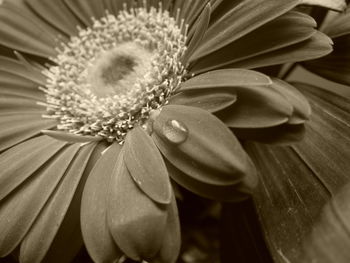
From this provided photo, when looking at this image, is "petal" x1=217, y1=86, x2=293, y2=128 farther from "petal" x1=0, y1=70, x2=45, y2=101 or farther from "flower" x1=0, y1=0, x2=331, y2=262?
"petal" x1=0, y1=70, x2=45, y2=101

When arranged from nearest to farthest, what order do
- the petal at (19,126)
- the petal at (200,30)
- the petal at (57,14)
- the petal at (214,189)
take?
the petal at (214,189) < the petal at (200,30) < the petal at (19,126) < the petal at (57,14)

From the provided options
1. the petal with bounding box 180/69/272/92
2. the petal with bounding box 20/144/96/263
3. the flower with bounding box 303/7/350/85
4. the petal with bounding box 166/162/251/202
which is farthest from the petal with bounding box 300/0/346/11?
the petal with bounding box 20/144/96/263

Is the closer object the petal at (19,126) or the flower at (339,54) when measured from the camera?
the flower at (339,54)

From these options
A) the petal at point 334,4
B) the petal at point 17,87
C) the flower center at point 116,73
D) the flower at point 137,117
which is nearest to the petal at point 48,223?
the flower at point 137,117

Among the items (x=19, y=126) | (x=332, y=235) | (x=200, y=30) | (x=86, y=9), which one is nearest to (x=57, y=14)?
(x=86, y=9)

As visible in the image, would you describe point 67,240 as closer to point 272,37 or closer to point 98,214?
point 98,214

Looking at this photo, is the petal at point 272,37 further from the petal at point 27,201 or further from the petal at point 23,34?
the petal at point 23,34
